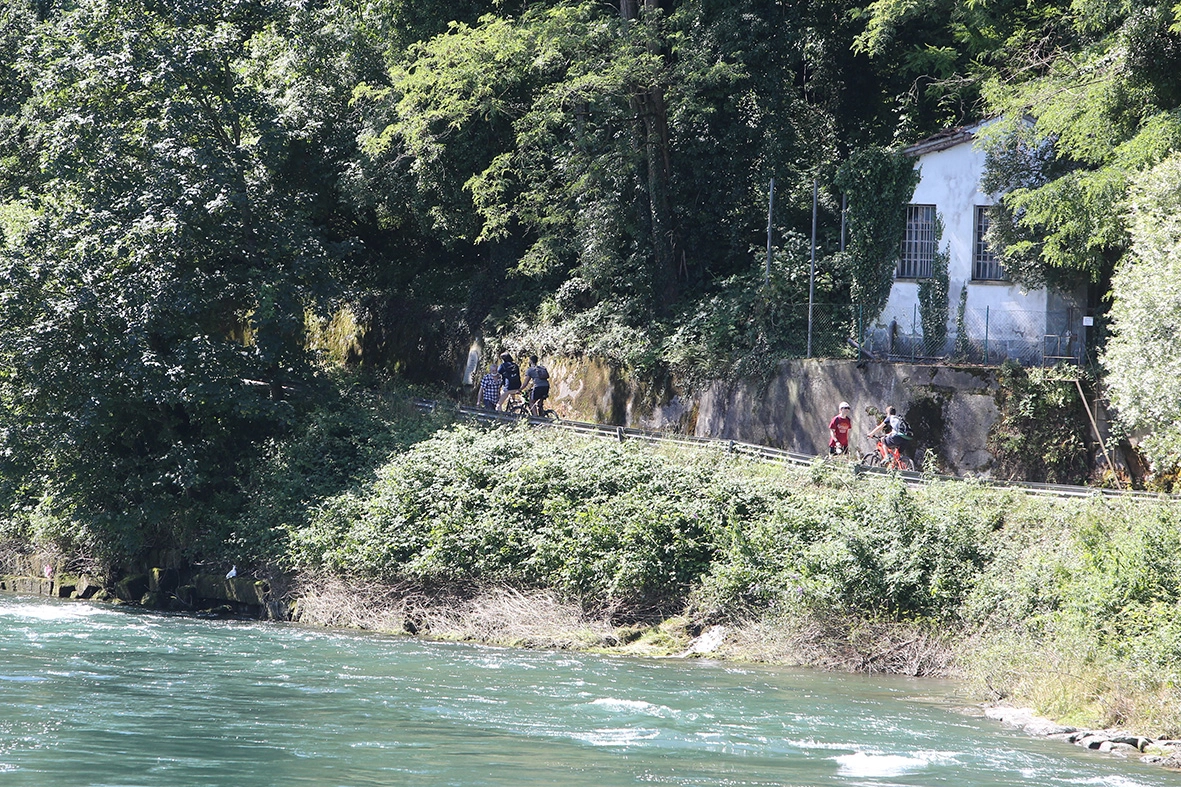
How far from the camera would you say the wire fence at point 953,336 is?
103 feet

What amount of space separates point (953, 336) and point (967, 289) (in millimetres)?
1112

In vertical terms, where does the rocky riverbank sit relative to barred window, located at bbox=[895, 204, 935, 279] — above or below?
below

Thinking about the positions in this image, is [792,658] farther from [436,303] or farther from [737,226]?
[436,303]

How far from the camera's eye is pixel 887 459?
Answer: 92.8 feet

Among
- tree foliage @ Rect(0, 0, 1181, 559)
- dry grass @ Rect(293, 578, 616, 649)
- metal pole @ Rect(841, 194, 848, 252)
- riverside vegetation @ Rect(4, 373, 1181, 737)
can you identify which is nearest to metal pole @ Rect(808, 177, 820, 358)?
tree foliage @ Rect(0, 0, 1181, 559)

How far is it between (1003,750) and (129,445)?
22518 mm

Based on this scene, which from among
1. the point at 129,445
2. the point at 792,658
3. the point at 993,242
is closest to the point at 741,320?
the point at 993,242

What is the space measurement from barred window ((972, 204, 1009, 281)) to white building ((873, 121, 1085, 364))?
23 mm

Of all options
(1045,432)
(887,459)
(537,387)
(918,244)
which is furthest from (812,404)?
(537,387)

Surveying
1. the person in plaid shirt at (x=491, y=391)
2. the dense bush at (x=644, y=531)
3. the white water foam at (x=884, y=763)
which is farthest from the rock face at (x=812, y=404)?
the white water foam at (x=884, y=763)

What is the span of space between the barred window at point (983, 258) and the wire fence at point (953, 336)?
0.81 meters

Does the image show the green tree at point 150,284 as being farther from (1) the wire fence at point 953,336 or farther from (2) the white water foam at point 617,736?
(2) the white water foam at point 617,736

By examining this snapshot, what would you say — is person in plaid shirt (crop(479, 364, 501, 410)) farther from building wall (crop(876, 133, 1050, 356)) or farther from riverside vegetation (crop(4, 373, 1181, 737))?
building wall (crop(876, 133, 1050, 356))

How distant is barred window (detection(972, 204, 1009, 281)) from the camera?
32562 millimetres
